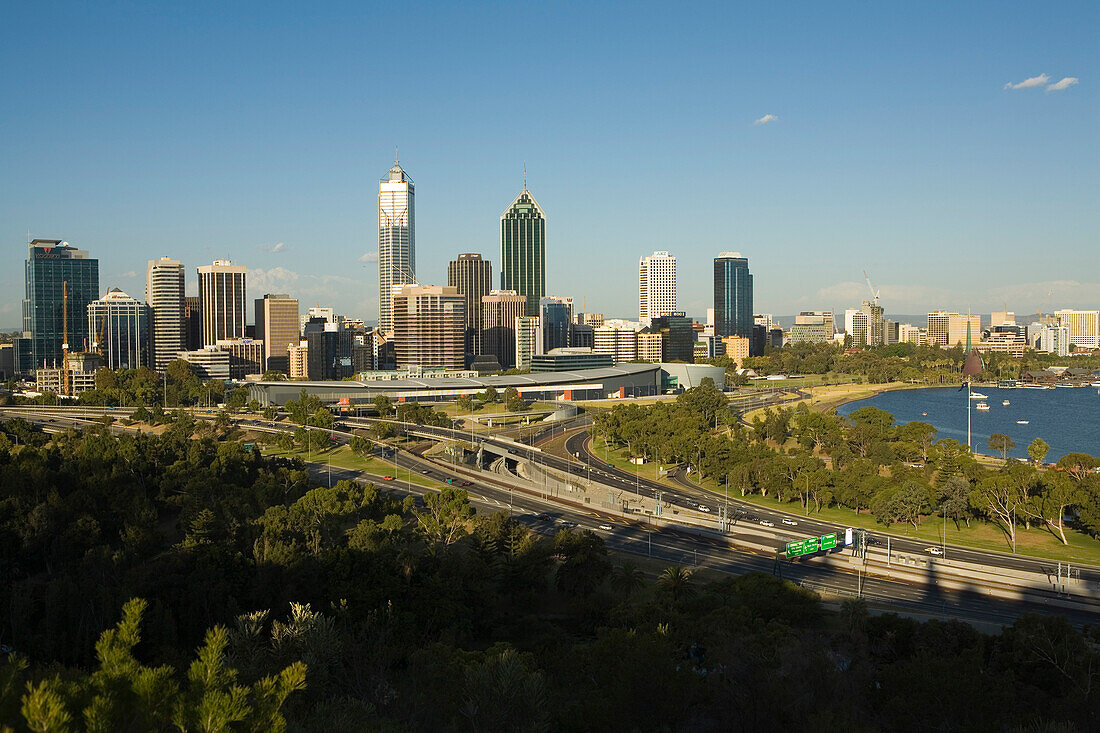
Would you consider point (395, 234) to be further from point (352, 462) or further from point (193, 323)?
point (352, 462)

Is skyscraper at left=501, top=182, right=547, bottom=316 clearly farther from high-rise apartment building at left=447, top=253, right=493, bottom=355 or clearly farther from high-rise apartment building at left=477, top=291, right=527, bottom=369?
high-rise apartment building at left=477, top=291, right=527, bottom=369

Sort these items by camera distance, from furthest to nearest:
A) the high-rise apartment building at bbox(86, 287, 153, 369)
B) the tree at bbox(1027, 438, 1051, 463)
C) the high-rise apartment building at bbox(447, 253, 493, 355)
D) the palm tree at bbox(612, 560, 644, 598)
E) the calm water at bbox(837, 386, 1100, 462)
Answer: the high-rise apartment building at bbox(447, 253, 493, 355) < the high-rise apartment building at bbox(86, 287, 153, 369) < the calm water at bbox(837, 386, 1100, 462) < the tree at bbox(1027, 438, 1051, 463) < the palm tree at bbox(612, 560, 644, 598)

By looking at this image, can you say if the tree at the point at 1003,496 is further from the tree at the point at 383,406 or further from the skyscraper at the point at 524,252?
the skyscraper at the point at 524,252

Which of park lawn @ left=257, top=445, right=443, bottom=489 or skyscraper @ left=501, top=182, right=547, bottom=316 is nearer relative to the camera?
park lawn @ left=257, top=445, right=443, bottom=489

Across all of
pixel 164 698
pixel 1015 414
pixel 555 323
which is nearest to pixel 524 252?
pixel 555 323

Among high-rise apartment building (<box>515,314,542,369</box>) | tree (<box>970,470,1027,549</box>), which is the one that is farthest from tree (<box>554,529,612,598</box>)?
high-rise apartment building (<box>515,314,542,369</box>)

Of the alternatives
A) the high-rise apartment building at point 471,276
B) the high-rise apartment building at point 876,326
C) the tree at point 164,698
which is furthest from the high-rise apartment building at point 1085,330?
the tree at point 164,698

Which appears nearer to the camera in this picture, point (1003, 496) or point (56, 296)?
point (1003, 496)
